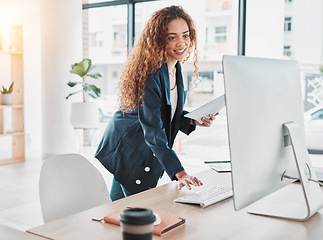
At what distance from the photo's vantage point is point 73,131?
6145 millimetres

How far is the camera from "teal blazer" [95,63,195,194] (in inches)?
67.2

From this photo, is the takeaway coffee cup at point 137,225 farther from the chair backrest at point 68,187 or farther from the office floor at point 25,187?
the office floor at point 25,187

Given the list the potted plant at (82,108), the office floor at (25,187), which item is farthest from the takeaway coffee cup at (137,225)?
the potted plant at (82,108)

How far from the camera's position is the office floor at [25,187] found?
133 inches

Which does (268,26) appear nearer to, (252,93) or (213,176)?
(213,176)

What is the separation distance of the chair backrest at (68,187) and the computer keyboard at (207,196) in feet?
1.26

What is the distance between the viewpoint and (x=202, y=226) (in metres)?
1.23

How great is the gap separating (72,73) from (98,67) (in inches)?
55.0

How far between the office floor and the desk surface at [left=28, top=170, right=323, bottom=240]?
2.07m

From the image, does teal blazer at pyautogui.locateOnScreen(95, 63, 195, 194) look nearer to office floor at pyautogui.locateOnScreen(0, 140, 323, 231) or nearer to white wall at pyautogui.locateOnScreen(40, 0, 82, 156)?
office floor at pyautogui.locateOnScreen(0, 140, 323, 231)

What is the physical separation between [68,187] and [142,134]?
1.39 ft

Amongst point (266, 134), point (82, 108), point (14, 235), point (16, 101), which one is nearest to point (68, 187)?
point (14, 235)

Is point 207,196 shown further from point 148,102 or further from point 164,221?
point 148,102

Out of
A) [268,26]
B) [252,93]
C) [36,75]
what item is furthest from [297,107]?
[36,75]
